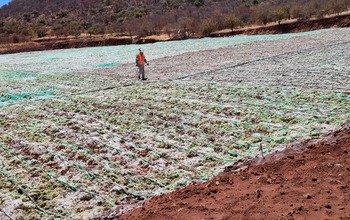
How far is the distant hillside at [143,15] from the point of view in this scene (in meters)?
49.8

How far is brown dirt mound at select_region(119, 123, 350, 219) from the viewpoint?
584 cm

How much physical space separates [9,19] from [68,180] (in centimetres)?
11196

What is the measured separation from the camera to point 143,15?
3226 inches

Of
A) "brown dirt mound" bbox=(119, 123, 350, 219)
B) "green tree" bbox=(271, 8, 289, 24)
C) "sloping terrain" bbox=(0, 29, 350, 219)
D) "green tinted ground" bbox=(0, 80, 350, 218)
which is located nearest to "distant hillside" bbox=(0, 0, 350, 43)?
"green tree" bbox=(271, 8, 289, 24)

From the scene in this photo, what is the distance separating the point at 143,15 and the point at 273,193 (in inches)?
3061

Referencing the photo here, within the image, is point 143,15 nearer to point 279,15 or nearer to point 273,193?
point 279,15

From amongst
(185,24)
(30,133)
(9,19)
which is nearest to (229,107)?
(30,133)

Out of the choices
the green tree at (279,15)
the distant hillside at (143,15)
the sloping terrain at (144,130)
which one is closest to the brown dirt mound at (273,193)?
the sloping terrain at (144,130)

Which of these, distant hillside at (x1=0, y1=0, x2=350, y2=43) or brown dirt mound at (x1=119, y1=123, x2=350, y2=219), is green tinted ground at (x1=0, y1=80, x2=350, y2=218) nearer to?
brown dirt mound at (x1=119, y1=123, x2=350, y2=219)

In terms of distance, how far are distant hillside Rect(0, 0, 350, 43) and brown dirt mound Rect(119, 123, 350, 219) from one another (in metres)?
40.2

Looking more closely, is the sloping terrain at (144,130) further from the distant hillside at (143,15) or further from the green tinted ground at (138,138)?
the distant hillside at (143,15)

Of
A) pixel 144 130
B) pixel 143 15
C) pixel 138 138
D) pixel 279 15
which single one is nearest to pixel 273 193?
pixel 138 138

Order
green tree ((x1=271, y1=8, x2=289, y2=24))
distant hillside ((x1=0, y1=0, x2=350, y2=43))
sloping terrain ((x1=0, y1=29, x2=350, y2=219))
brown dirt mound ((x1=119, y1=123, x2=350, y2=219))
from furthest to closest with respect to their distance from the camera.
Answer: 1. distant hillside ((x1=0, y1=0, x2=350, y2=43))
2. green tree ((x1=271, y1=8, x2=289, y2=24))
3. sloping terrain ((x1=0, y1=29, x2=350, y2=219))
4. brown dirt mound ((x1=119, y1=123, x2=350, y2=219))

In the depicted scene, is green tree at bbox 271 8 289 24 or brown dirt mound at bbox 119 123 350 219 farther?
green tree at bbox 271 8 289 24
